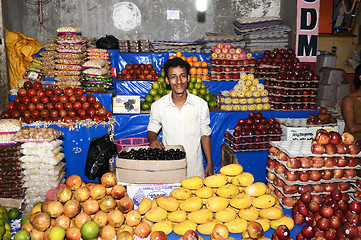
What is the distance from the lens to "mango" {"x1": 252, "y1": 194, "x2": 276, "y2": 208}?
6.52 ft

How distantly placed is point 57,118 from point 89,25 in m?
4.14

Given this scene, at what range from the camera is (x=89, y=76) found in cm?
554

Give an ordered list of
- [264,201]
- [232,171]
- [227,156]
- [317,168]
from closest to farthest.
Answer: [264,201], [232,171], [317,168], [227,156]

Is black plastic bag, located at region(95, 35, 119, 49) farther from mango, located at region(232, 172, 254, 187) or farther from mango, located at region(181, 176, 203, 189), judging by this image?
mango, located at region(232, 172, 254, 187)

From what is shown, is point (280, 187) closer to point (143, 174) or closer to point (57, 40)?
point (143, 174)

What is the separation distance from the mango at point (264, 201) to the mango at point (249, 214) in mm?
60

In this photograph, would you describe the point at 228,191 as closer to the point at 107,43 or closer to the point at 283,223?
the point at 283,223

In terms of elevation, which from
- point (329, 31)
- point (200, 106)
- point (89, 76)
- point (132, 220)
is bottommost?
point (132, 220)

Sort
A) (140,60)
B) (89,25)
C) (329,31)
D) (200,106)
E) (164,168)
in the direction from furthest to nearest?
1. (329,31)
2. (89,25)
3. (140,60)
4. (200,106)
5. (164,168)

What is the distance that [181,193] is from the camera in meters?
2.03

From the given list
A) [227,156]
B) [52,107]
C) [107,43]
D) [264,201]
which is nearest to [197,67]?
[107,43]

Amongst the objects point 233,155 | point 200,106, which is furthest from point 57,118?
point 233,155

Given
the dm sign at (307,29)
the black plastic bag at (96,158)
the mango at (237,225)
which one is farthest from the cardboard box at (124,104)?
the dm sign at (307,29)

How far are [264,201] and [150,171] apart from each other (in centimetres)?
85
